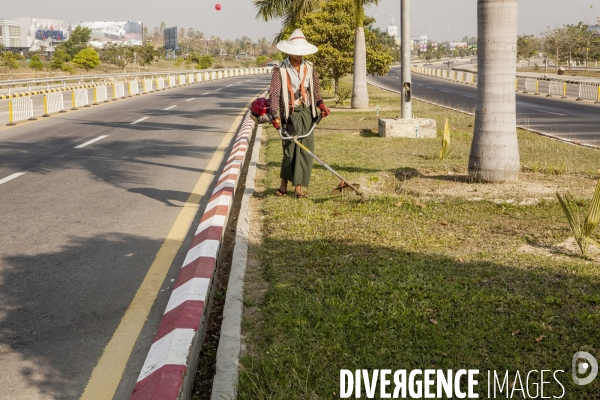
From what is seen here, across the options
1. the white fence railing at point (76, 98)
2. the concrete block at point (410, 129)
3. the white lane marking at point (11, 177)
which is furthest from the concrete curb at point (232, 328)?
the white fence railing at point (76, 98)

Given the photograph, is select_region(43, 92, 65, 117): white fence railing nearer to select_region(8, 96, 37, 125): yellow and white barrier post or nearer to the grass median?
select_region(8, 96, 37, 125): yellow and white barrier post

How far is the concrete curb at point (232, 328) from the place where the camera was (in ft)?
12.8

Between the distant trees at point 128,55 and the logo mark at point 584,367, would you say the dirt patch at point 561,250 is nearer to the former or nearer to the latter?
the logo mark at point 584,367

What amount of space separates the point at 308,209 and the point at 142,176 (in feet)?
13.6

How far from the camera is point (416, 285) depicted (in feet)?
17.4

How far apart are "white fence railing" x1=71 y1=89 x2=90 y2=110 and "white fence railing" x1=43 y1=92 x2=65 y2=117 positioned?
3.30 ft

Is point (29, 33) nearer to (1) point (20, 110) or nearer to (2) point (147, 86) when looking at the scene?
(2) point (147, 86)

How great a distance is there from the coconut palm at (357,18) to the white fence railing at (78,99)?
7.57 m

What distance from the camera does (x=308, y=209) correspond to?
315 inches

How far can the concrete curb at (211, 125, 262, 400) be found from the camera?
12.8ft

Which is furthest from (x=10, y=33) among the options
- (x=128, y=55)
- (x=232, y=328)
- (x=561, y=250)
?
(x=232, y=328)

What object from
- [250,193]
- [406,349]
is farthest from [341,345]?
[250,193]

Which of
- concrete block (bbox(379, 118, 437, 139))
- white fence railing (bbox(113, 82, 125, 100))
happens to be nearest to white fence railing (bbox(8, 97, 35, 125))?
white fence railing (bbox(113, 82, 125, 100))

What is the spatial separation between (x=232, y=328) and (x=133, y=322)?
2.86ft
